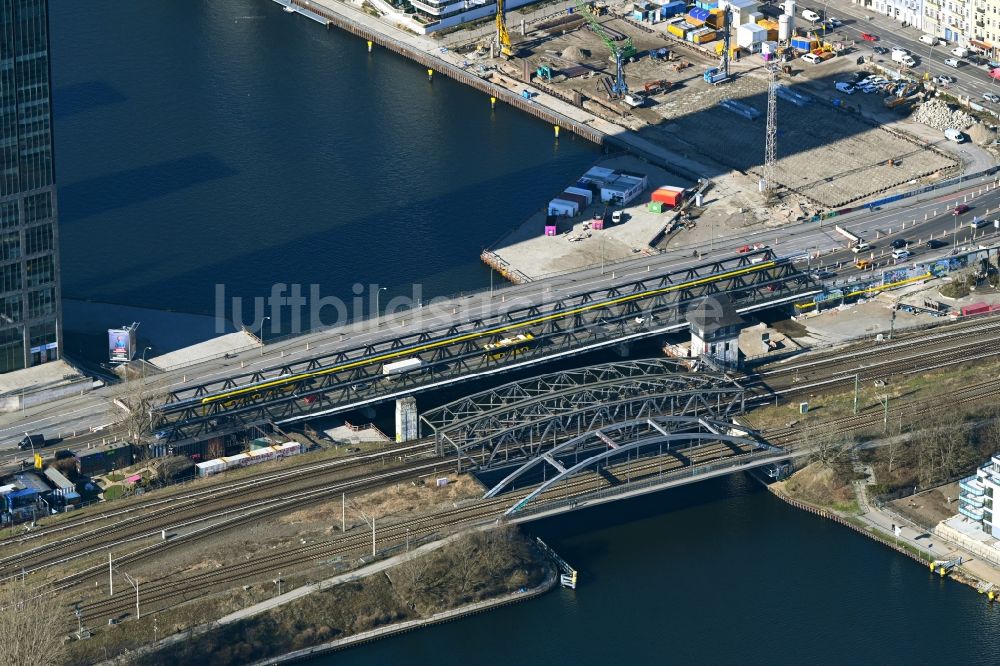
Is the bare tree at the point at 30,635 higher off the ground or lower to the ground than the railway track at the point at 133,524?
higher

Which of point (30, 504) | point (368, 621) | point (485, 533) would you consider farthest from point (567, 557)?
point (30, 504)

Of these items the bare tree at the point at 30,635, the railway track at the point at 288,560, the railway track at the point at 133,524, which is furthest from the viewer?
the railway track at the point at 133,524

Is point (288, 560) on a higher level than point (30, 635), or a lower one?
lower

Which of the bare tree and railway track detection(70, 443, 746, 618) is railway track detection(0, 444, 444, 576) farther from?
the bare tree

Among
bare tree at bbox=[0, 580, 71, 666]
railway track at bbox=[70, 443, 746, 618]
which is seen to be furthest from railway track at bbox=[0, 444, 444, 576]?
bare tree at bbox=[0, 580, 71, 666]

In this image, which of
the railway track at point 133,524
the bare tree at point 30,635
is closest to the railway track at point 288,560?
the railway track at point 133,524

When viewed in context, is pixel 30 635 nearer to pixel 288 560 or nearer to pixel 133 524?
pixel 133 524

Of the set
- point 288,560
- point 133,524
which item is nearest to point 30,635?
point 133,524

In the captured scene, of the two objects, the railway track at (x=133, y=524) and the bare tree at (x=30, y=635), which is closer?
the bare tree at (x=30, y=635)

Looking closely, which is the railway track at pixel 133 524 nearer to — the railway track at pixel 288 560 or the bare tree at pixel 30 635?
the railway track at pixel 288 560
